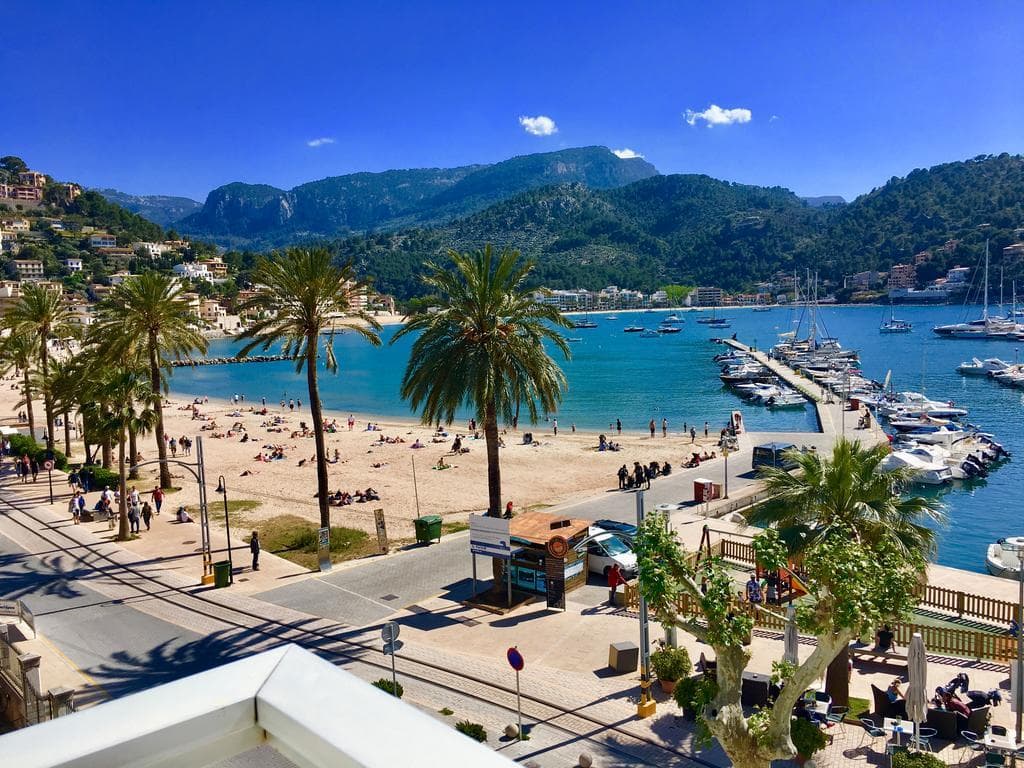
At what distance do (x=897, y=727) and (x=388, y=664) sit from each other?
943 centimetres

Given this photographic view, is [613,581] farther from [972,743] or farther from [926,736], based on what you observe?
[972,743]

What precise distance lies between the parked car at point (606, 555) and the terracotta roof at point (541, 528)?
100cm

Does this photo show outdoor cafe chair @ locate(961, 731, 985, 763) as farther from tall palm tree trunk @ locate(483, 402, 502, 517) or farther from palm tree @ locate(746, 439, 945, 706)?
tall palm tree trunk @ locate(483, 402, 502, 517)

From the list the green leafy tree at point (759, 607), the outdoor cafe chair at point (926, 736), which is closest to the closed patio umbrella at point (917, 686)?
the outdoor cafe chair at point (926, 736)

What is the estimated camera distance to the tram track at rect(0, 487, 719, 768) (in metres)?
11.9

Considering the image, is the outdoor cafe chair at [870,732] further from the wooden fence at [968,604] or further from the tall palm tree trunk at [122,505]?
the tall palm tree trunk at [122,505]

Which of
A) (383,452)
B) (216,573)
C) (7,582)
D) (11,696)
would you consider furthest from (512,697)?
(383,452)

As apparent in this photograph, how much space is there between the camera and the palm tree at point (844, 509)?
12.8 metres

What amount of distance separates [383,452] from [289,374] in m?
76.9

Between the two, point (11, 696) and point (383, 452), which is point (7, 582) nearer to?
point (11, 696)

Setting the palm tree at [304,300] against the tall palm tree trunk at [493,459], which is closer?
the tall palm tree trunk at [493,459]

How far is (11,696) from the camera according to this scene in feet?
40.9

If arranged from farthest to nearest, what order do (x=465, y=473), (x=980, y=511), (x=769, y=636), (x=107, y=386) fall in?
(x=465, y=473) < (x=980, y=511) < (x=107, y=386) < (x=769, y=636)

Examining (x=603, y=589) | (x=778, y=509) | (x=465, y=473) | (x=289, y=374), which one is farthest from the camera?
(x=289, y=374)
